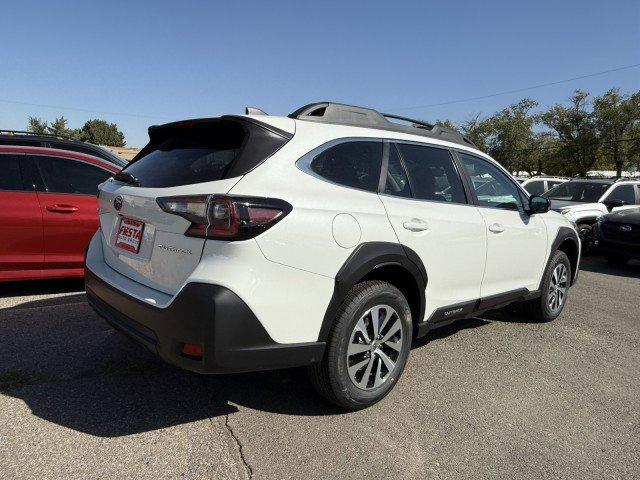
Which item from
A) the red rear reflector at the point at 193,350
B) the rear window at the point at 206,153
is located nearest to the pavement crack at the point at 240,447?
the red rear reflector at the point at 193,350

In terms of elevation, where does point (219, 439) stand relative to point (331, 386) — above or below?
below

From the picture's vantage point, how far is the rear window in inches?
98.5

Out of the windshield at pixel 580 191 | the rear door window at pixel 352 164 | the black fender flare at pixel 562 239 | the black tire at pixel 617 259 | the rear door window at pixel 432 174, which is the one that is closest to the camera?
the rear door window at pixel 352 164

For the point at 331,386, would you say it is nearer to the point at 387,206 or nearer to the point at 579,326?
the point at 387,206

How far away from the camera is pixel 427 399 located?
3203 mm

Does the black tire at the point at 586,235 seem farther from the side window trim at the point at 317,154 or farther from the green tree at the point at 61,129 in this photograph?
the green tree at the point at 61,129

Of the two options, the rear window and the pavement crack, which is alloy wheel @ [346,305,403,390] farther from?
the rear window

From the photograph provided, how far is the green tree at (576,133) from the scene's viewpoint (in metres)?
36.6

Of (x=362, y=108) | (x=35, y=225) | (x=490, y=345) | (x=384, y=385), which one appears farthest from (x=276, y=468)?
(x=35, y=225)

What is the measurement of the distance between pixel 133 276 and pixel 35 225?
9.06 ft

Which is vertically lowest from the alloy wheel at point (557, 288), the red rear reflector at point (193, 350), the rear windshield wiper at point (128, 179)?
the alloy wheel at point (557, 288)

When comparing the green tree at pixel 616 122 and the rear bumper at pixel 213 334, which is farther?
the green tree at pixel 616 122

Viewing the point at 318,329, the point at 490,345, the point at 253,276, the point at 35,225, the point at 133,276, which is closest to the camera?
the point at 253,276

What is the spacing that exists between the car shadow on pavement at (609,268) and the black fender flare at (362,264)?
6993 mm
